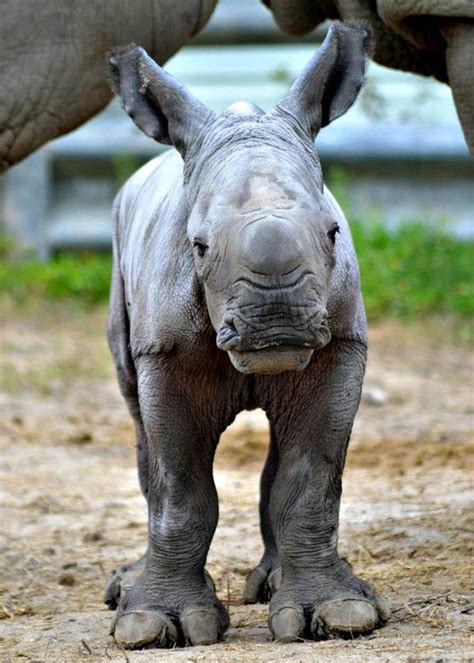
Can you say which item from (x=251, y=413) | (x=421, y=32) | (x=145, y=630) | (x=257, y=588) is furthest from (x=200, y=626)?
(x=251, y=413)

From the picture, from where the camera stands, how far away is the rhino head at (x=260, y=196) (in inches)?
170

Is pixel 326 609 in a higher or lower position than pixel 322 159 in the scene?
higher

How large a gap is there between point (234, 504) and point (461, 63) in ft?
7.99

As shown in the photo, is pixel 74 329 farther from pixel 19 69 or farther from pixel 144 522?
pixel 19 69

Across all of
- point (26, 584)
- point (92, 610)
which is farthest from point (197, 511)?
point (26, 584)

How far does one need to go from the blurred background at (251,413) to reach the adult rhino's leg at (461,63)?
67.3 inches

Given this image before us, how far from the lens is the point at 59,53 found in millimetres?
6020

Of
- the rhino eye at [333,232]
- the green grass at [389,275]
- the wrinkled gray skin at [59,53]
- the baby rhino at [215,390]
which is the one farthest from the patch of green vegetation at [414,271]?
the rhino eye at [333,232]

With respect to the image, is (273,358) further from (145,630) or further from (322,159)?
(322,159)

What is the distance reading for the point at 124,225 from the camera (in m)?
6.18

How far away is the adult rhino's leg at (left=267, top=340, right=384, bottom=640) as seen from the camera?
16.4 feet

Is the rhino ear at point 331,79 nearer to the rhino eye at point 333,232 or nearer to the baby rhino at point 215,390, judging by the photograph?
the baby rhino at point 215,390

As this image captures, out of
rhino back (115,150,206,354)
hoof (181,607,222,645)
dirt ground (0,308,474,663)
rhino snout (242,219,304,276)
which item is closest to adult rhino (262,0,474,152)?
rhino back (115,150,206,354)

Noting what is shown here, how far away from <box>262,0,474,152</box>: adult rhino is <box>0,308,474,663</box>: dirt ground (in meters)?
1.70
